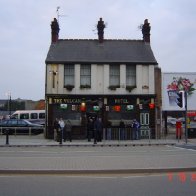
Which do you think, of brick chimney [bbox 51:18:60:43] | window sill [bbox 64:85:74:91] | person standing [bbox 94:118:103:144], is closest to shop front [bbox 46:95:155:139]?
window sill [bbox 64:85:74:91]

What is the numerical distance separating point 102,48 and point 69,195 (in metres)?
31.0

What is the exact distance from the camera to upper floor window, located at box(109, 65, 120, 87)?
39062 millimetres

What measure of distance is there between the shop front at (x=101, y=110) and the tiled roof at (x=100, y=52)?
10.2ft

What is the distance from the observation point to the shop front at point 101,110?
3800 centimetres

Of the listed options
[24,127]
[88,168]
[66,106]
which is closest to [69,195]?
[88,168]

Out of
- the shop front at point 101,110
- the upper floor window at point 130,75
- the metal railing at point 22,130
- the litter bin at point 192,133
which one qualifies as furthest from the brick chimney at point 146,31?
the metal railing at point 22,130

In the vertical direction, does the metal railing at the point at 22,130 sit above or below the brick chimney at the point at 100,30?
below

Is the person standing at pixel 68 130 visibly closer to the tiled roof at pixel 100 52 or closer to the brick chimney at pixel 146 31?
the tiled roof at pixel 100 52

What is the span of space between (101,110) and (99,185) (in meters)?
26.2

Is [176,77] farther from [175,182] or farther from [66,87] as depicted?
[175,182]

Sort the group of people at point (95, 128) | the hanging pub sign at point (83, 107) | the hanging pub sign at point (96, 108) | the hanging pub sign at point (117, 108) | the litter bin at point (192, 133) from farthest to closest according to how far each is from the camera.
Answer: the litter bin at point (192, 133) → the hanging pub sign at point (117, 108) → the hanging pub sign at point (96, 108) → the hanging pub sign at point (83, 107) → the group of people at point (95, 128)

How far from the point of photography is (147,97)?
127ft

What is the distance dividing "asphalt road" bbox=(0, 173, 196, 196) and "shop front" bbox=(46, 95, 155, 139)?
23.9 m

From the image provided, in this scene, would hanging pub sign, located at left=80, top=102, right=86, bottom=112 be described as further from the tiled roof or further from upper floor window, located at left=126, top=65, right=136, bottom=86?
upper floor window, located at left=126, top=65, right=136, bottom=86
